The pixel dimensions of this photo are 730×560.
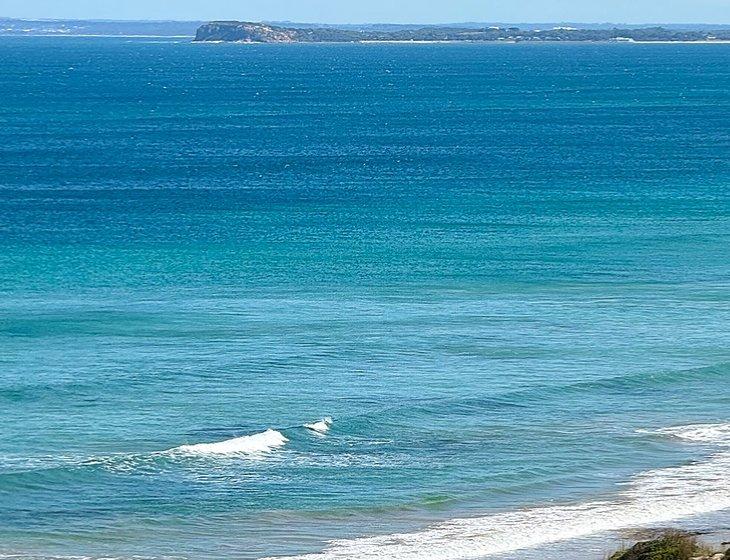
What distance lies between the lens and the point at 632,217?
6375cm

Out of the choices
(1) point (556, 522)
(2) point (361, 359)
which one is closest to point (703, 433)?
(1) point (556, 522)

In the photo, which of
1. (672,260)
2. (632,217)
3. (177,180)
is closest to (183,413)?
(672,260)

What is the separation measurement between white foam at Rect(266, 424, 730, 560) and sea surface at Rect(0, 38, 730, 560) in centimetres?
7

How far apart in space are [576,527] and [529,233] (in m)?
33.7

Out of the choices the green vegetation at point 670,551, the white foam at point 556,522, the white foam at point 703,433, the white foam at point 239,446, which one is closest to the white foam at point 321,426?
the white foam at point 239,446

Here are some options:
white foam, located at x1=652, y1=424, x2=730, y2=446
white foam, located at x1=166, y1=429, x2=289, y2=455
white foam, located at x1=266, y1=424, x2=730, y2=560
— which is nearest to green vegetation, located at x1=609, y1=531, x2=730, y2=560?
white foam, located at x1=266, y1=424, x2=730, y2=560

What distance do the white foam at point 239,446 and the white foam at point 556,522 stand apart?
5536mm

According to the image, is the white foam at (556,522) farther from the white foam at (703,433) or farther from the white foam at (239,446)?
the white foam at (239,446)

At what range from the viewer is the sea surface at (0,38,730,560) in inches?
1056

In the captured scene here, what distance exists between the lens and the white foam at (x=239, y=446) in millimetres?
30406

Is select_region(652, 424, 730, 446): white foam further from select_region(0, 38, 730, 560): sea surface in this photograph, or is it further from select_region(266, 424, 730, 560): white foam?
select_region(266, 424, 730, 560): white foam

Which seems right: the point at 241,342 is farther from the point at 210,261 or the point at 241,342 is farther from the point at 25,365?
the point at 210,261

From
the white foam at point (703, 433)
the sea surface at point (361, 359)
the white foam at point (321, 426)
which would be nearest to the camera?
the sea surface at point (361, 359)

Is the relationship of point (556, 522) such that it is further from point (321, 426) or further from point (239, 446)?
point (239, 446)
